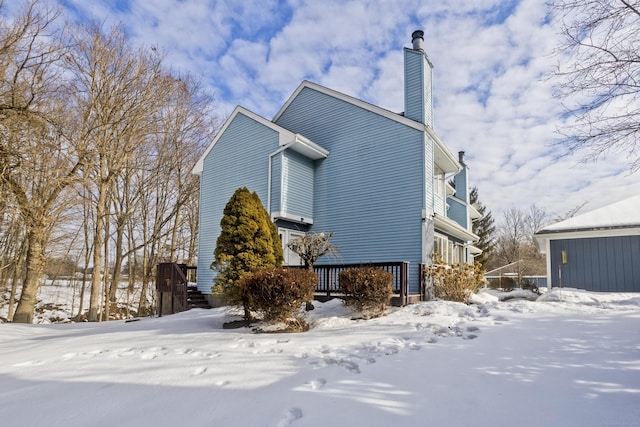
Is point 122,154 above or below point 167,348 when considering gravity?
above

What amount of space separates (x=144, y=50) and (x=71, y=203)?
666cm

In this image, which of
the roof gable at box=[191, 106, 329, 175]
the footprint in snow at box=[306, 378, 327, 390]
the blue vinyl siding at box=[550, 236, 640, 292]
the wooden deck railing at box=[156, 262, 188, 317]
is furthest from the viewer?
the wooden deck railing at box=[156, 262, 188, 317]

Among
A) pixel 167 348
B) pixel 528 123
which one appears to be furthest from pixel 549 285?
pixel 167 348

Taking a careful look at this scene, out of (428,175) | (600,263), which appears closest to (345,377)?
(428,175)

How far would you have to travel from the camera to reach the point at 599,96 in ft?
20.3

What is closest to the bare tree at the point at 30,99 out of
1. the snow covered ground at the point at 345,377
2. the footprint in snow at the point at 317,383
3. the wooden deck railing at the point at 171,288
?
the wooden deck railing at the point at 171,288

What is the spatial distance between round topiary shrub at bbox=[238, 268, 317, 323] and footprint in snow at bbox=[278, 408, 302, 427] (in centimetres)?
347

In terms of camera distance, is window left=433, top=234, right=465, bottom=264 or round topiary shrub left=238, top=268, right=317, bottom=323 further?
window left=433, top=234, right=465, bottom=264

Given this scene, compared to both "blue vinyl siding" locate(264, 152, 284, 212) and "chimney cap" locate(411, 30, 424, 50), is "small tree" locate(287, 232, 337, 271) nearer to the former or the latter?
"blue vinyl siding" locate(264, 152, 284, 212)

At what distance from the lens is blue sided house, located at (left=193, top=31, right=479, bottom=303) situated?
11023 millimetres

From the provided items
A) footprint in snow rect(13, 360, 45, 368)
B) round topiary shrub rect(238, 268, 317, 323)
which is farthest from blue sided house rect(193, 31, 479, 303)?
footprint in snow rect(13, 360, 45, 368)

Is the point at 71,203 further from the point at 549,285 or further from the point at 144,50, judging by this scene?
the point at 549,285

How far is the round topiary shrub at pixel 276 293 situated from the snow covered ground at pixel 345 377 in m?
0.72

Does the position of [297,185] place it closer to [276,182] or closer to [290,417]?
[276,182]
